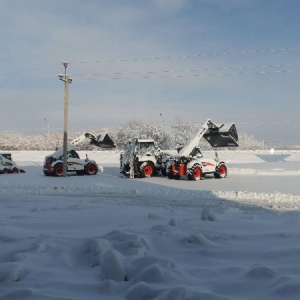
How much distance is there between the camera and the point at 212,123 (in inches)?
1035

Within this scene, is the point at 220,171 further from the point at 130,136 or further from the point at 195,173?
the point at 130,136

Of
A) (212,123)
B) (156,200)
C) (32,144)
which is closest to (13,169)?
(212,123)

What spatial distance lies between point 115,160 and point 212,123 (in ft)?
78.8

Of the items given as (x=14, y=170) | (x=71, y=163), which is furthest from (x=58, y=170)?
(x=14, y=170)

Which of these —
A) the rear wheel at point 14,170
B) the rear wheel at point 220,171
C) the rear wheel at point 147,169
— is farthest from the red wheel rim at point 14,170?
the rear wheel at point 220,171

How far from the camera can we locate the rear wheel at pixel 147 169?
24500mm

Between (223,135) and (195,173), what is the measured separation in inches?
166

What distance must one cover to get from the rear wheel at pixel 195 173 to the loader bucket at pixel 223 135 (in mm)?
3698

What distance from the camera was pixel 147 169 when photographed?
24.8 m

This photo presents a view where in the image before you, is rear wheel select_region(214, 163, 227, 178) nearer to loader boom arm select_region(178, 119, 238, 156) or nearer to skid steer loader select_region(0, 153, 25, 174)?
loader boom arm select_region(178, 119, 238, 156)

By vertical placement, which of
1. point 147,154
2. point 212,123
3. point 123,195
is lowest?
point 123,195

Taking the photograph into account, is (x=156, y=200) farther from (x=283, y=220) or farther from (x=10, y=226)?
(x=10, y=226)

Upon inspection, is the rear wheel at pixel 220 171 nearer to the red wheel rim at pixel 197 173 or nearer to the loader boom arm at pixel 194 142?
the red wheel rim at pixel 197 173

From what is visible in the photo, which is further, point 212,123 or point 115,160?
point 115,160
